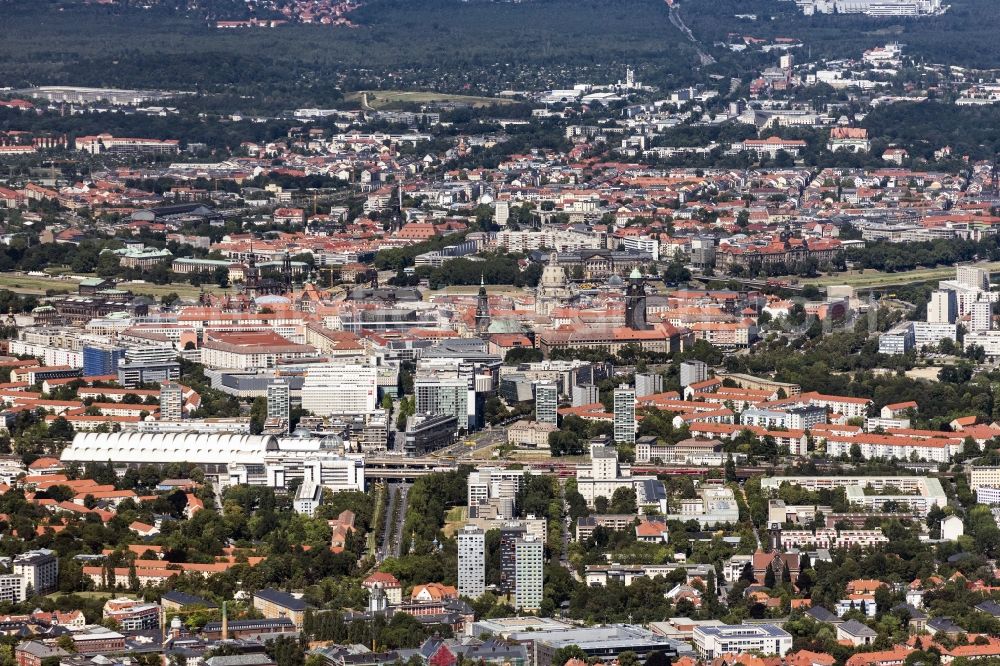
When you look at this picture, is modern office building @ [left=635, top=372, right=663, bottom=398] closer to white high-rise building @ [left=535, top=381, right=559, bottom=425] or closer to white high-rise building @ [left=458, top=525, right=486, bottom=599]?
white high-rise building @ [left=535, top=381, right=559, bottom=425]

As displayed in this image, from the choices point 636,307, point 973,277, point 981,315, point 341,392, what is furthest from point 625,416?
point 973,277

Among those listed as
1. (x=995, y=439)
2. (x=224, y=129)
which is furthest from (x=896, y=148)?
(x=995, y=439)

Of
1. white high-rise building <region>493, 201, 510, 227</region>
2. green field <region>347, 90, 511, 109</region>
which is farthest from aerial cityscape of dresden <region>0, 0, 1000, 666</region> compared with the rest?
green field <region>347, 90, 511, 109</region>

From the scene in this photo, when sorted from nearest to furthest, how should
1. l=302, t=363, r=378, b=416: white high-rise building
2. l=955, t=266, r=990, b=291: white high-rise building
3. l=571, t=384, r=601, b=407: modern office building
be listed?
l=302, t=363, r=378, b=416: white high-rise building → l=571, t=384, r=601, b=407: modern office building → l=955, t=266, r=990, b=291: white high-rise building

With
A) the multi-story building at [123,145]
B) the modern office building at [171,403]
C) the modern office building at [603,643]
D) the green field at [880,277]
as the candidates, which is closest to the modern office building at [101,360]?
the modern office building at [171,403]

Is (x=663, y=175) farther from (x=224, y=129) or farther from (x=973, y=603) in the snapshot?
(x=973, y=603)

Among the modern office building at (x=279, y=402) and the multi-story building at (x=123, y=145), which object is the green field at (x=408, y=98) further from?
the modern office building at (x=279, y=402)

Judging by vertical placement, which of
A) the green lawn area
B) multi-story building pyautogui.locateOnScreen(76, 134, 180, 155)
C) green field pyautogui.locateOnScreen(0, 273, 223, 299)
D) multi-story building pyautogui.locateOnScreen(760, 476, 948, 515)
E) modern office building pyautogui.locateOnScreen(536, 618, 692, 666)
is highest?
modern office building pyautogui.locateOnScreen(536, 618, 692, 666)
